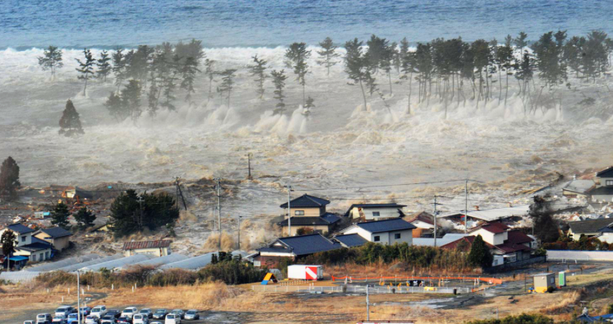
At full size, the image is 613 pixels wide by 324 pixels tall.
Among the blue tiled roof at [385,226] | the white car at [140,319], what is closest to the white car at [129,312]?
the white car at [140,319]

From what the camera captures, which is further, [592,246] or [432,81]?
[432,81]

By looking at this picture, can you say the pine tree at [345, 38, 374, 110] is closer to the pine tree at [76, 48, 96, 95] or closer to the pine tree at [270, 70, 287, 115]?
the pine tree at [270, 70, 287, 115]

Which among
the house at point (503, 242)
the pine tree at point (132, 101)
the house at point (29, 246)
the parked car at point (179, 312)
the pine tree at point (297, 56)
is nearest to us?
the parked car at point (179, 312)

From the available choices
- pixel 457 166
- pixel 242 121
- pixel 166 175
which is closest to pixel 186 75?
pixel 242 121

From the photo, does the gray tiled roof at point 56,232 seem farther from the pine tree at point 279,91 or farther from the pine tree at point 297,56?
the pine tree at point 297,56

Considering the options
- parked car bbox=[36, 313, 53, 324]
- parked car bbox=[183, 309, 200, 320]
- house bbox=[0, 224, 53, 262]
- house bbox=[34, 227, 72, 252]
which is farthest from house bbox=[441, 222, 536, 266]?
house bbox=[34, 227, 72, 252]

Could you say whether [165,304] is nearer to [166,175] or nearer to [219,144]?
[166,175]

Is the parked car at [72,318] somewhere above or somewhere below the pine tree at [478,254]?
below
